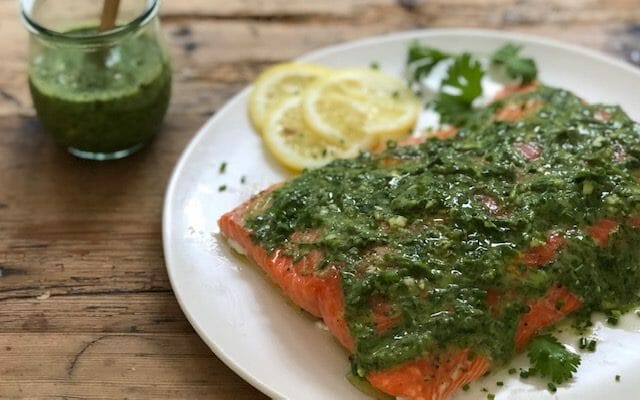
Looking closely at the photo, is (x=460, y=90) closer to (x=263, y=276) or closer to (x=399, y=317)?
(x=263, y=276)

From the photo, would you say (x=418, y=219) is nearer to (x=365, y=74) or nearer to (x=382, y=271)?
(x=382, y=271)

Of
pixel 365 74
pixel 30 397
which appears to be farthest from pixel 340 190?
pixel 30 397

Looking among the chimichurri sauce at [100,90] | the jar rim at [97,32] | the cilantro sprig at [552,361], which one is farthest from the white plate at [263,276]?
the jar rim at [97,32]

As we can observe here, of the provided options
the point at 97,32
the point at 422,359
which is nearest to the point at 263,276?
the point at 422,359

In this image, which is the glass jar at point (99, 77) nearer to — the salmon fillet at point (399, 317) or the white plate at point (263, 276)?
the white plate at point (263, 276)

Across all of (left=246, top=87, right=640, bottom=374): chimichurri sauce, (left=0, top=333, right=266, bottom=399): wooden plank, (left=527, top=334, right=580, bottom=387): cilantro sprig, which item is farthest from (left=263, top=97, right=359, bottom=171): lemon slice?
(left=527, top=334, right=580, bottom=387): cilantro sprig

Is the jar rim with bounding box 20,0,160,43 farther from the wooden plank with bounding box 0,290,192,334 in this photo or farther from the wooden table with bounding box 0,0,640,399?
the wooden plank with bounding box 0,290,192,334
